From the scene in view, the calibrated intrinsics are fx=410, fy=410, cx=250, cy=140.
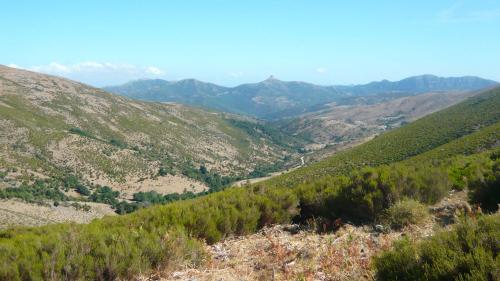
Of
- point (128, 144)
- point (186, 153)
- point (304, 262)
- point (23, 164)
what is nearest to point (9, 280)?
point (304, 262)

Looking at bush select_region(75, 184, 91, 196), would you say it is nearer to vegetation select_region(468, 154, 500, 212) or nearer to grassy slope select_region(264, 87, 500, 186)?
grassy slope select_region(264, 87, 500, 186)

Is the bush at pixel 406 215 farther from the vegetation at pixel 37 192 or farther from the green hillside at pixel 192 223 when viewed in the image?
the vegetation at pixel 37 192

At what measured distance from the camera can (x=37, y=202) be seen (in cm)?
6531

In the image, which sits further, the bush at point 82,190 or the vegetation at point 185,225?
the bush at point 82,190

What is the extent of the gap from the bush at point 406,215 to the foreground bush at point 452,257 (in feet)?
11.9

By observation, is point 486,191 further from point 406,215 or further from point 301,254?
point 301,254

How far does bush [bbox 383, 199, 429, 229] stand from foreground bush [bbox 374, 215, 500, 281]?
3.61 m

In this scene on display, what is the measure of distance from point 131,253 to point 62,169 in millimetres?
88764

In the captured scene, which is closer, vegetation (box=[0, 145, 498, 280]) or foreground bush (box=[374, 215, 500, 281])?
foreground bush (box=[374, 215, 500, 281])

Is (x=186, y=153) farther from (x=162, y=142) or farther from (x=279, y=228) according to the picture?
(x=279, y=228)

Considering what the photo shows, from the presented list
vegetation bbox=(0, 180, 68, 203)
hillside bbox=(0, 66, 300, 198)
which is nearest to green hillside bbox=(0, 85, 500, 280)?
vegetation bbox=(0, 180, 68, 203)

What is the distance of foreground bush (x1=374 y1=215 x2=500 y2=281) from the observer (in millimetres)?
4266

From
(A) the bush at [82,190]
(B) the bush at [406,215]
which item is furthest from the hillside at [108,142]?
(B) the bush at [406,215]

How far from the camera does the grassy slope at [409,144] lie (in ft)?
175
